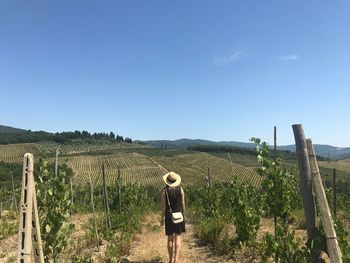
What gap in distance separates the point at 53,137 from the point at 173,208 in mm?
125392

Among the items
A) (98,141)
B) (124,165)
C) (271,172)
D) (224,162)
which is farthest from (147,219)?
(98,141)

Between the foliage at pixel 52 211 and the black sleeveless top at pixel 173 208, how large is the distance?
1.82 metres

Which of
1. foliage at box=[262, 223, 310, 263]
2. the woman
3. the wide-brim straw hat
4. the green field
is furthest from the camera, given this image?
the green field

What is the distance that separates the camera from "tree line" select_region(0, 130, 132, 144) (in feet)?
389

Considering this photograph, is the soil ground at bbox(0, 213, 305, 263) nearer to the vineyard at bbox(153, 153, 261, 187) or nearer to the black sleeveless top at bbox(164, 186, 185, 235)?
the black sleeveless top at bbox(164, 186, 185, 235)

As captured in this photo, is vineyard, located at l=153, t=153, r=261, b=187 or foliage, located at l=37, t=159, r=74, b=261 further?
vineyard, located at l=153, t=153, r=261, b=187

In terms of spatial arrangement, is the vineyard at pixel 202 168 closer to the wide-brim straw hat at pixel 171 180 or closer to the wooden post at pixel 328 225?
the wide-brim straw hat at pixel 171 180

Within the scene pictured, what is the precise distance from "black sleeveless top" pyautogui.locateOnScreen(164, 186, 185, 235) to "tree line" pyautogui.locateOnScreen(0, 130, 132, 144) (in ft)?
373

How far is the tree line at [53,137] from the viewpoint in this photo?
389 feet

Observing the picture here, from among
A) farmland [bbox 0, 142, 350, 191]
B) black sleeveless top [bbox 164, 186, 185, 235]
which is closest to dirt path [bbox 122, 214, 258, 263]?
black sleeveless top [bbox 164, 186, 185, 235]

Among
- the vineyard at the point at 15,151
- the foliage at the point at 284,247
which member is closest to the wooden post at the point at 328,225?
the foliage at the point at 284,247

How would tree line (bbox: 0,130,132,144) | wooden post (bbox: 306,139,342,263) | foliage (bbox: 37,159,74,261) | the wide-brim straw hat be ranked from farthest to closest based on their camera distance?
tree line (bbox: 0,130,132,144)
the wide-brim straw hat
foliage (bbox: 37,159,74,261)
wooden post (bbox: 306,139,342,263)

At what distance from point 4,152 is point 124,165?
103ft

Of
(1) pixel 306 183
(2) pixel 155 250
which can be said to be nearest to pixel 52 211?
(2) pixel 155 250
